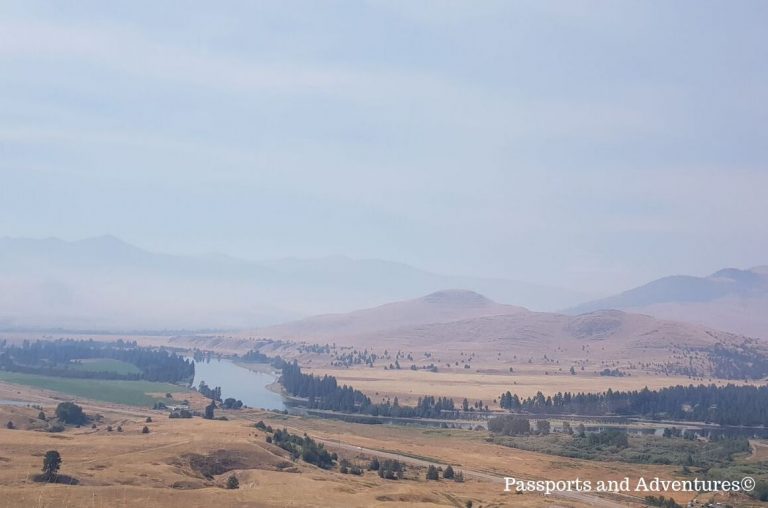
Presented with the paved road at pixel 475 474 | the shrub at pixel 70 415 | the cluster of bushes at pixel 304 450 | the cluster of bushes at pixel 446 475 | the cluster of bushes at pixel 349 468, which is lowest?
the paved road at pixel 475 474

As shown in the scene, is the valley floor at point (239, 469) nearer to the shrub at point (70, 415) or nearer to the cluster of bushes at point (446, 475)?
the cluster of bushes at point (446, 475)

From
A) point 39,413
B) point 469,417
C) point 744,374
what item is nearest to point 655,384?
point 744,374

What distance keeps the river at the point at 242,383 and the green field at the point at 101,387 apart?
38.0ft

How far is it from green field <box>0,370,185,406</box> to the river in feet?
38.0

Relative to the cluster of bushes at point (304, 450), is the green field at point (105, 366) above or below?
above

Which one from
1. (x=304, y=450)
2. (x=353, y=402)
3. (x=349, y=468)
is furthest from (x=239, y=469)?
(x=353, y=402)

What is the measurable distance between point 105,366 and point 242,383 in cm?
3023

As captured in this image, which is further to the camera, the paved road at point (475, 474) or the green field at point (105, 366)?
the green field at point (105, 366)

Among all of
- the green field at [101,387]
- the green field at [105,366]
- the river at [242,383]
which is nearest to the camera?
the green field at [101,387]

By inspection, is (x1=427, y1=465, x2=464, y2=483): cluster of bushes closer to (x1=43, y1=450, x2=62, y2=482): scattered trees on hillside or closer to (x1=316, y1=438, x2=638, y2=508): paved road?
(x1=316, y1=438, x2=638, y2=508): paved road

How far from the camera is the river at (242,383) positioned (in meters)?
128

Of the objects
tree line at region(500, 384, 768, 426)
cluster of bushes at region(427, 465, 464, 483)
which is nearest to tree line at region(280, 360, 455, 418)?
tree line at region(500, 384, 768, 426)

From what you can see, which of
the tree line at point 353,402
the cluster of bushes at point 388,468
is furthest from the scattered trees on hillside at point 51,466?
the tree line at point 353,402

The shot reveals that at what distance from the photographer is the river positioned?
12760 centimetres
